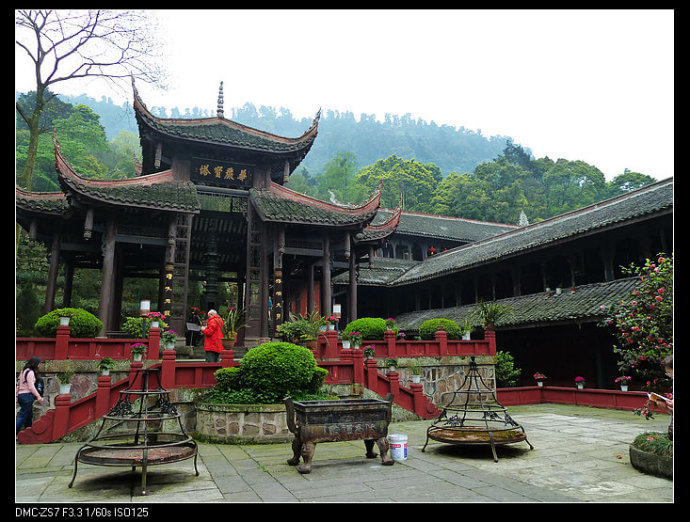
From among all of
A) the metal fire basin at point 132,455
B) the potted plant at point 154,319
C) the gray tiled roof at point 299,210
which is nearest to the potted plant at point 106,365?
the potted plant at point 154,319

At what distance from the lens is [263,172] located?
17.0m

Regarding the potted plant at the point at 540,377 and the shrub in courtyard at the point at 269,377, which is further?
the potted plant at the point at 540,377

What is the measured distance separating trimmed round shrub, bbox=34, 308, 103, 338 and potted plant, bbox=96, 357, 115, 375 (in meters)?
1.19

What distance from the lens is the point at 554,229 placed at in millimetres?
18859

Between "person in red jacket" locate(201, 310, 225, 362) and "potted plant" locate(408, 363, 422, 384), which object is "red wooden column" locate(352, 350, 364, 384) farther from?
"person in red jacket" locate(201, 310, 225, 362)

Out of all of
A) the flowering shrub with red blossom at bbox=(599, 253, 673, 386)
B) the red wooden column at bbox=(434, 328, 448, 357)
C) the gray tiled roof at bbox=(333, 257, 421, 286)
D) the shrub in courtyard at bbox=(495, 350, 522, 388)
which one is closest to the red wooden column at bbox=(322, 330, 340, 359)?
the red wooden column at bbox=(434, 328, 448, 357)

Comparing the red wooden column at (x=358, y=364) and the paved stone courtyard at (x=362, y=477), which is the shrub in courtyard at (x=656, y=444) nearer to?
the paved stone courtyard at (x=362, y=477)

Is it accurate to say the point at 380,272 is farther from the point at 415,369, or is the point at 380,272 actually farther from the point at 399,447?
the point at 399,447

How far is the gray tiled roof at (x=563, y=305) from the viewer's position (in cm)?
1321

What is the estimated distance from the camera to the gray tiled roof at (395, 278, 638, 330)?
1321 cm

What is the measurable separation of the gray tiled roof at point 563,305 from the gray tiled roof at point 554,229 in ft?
5.89
